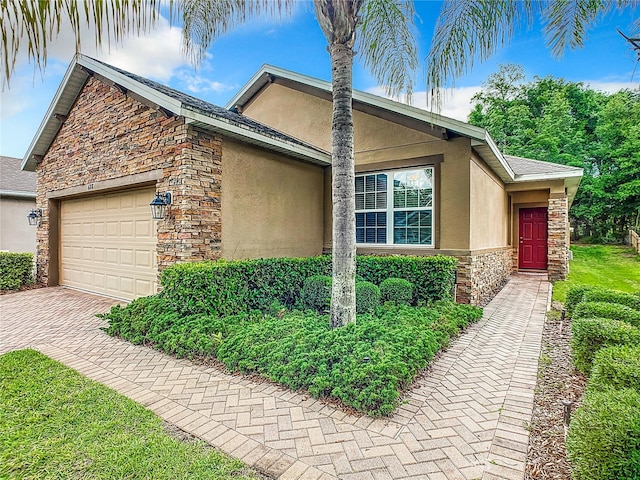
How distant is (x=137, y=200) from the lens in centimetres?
797

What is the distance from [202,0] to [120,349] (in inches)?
211

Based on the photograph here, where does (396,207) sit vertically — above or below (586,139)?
below

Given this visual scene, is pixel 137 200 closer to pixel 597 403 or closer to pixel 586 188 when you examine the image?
pixel 597 403

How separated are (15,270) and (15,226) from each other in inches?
182

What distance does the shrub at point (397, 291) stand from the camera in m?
7.08

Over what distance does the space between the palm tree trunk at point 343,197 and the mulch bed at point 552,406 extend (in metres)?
2.48

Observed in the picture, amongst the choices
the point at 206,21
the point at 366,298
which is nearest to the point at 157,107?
the point at 206,21

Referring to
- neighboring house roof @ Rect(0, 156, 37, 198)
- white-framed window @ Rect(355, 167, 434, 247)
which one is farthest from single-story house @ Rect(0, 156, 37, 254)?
white-framed window @ Rect(355, 167, 434, 247)

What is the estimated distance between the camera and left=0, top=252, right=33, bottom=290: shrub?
33.7 ft

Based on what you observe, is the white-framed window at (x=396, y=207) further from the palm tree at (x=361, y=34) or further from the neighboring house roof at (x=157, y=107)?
the palm tree at (x=361, y=34)

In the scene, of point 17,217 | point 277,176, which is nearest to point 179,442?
point 277,176

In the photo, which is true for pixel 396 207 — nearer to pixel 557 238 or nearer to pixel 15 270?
pixel 557 238

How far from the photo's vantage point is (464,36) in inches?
214

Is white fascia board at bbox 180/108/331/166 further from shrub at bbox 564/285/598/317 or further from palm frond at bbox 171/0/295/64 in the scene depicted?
shrub at bbox 564/285/598/317
